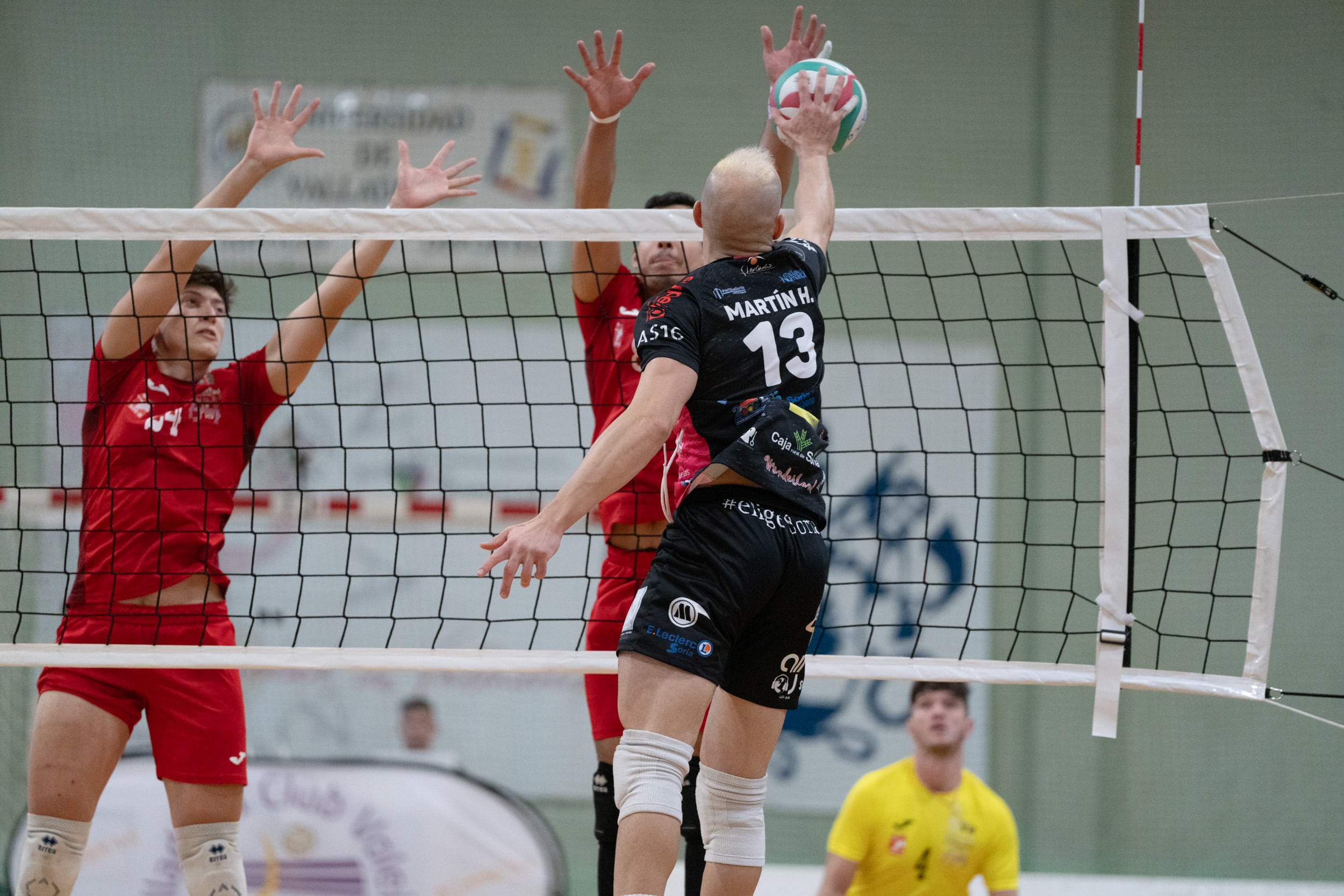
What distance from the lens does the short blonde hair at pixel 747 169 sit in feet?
9.08

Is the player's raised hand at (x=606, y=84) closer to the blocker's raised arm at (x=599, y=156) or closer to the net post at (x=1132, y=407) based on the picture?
the blocker's raised arm at (x=599, y=156)

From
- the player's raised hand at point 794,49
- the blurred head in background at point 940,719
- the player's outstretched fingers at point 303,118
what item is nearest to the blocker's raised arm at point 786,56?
the player's raised hand at point 794,49

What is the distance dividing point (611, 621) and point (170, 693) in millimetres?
1276

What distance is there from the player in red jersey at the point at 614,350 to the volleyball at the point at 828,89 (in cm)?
44

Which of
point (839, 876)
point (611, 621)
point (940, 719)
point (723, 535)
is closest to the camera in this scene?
point (723, 535)

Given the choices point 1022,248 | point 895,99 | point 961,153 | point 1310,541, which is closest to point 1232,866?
point 1310,541

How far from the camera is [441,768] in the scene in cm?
623

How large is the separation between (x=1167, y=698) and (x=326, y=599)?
4935 mm

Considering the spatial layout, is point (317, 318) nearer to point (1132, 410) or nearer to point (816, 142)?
point (816, 142)

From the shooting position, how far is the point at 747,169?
2768 millimetres

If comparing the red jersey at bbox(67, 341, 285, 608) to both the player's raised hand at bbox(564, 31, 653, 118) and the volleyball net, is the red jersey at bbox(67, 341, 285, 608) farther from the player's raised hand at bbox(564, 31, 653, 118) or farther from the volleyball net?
the volleyball net

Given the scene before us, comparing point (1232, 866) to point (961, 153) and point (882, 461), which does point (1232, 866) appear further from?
point (961, 153)

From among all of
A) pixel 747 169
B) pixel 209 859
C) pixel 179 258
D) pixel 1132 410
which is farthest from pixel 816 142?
pixel 209 859

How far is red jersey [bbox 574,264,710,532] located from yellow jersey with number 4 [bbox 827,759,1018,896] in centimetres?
190
